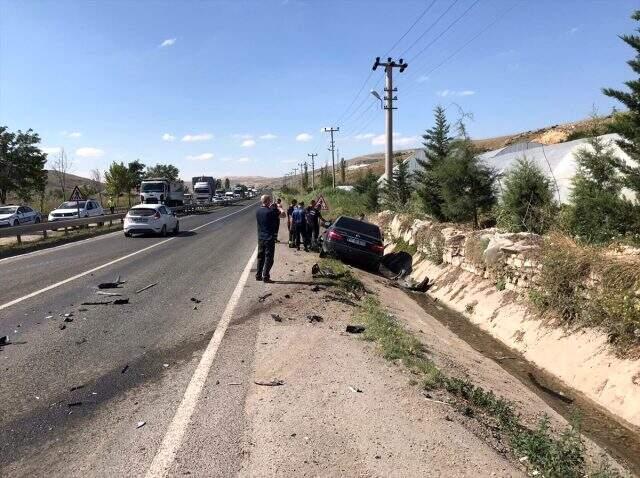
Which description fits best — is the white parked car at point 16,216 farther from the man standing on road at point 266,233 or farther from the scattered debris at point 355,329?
the scattered debris at point 355,329

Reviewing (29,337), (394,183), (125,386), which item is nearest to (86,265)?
(29,337)

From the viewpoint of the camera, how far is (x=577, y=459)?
389 cm

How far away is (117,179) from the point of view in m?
68.6

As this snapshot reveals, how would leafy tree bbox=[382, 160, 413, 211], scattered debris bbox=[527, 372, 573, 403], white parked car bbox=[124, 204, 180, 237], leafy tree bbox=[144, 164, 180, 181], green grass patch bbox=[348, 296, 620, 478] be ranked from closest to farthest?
1. green grass patch bbox=[348, 296, 620, 478]
2. scattered debris bbox=[527, 372, 573, 403]
3. white parked car bbox=[124, 204, 180, 237]
4. leafy tree bbox=[382, 160, 413, 211]
5. leafy tree bbox=[144, 164, 180, 181]

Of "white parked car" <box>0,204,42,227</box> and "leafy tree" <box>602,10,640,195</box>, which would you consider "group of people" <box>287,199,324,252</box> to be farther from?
"white parked car" <box>0,204,42,227</box>

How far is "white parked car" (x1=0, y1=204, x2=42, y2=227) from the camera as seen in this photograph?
29.2 meters

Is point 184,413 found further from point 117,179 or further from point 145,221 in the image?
point 117,179

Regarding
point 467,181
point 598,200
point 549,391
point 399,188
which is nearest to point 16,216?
point 399,188

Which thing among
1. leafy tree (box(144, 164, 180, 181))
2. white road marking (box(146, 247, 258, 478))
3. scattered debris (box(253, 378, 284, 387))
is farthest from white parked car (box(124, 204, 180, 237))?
leafy tree (box(144, 164, 180, 181))

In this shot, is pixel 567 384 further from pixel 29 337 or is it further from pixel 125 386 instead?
pixel 29 337

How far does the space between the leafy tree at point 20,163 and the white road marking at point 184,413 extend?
125 ft

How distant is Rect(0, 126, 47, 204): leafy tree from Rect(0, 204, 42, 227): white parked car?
815 centimetres

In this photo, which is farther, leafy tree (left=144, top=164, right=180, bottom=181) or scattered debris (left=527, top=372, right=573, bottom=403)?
leafy tree (left=144, top=164, right=180, bottom=181)

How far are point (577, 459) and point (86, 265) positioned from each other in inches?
495
